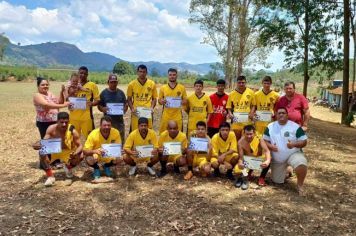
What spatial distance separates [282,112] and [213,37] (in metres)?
23.6

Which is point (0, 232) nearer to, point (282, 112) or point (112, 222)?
point (112, 222)

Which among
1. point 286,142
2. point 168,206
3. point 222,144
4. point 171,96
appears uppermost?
point 171,96

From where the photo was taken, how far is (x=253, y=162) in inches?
252

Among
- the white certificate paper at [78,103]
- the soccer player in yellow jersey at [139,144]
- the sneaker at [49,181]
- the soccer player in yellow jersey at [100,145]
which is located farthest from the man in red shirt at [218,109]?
the sneaker at [49,181]

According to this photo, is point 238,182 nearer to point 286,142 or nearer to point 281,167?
point 281,167

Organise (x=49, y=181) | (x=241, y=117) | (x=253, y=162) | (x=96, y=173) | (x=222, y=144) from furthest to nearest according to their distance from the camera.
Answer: (x=241, y=117)
(x=222, y=144)
(x=96, y=173)
(x=253, y=162)
(x=49, y=181)

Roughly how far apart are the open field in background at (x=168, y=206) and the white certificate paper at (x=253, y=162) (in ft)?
1.14

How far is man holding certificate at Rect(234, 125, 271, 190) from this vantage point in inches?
251

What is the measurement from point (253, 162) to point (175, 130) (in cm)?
149

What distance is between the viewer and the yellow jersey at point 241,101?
7.38 meters

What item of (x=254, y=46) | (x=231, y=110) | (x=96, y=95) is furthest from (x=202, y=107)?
(x=254, y=46)

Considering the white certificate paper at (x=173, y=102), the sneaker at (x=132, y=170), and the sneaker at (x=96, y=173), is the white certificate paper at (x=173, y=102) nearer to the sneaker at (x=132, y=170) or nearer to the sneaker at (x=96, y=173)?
the sneaker at (x=132, y=170)

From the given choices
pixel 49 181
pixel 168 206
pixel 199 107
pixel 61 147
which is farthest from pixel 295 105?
pixel 49 181

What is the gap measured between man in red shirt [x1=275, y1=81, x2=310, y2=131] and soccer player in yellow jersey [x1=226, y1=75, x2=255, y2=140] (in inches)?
25.3
